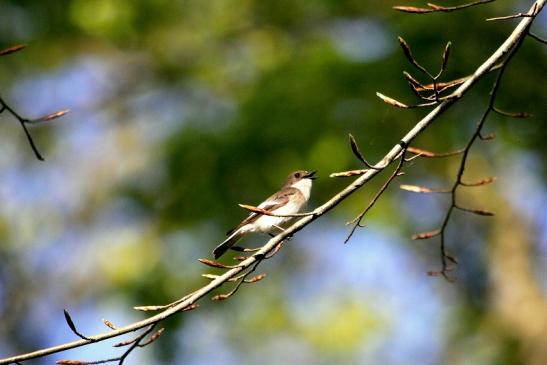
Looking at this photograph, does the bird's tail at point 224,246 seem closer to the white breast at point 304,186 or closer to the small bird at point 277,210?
the small bird at point 277,210

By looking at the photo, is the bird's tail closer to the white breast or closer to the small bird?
the small bird

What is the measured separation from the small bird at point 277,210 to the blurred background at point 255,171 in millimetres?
1357

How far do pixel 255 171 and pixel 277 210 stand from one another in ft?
12.8

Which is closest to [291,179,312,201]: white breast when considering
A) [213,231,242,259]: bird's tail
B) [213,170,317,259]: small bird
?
[213,170,317,259]: small bird

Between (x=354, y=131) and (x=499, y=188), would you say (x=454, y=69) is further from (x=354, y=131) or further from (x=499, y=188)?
(x=499, y=188)

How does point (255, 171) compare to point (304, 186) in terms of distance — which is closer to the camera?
point (304, 186)

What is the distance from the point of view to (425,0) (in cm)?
1004

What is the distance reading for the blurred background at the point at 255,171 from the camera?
960 centimetres

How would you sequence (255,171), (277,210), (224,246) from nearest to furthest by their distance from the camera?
(224,246)
(277,210)
(255,171)

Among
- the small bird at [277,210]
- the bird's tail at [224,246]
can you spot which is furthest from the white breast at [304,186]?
the bird's tail at [224,246]

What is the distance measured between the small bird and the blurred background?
1357 mm

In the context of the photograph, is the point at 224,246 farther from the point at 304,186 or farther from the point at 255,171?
the point at 255,171

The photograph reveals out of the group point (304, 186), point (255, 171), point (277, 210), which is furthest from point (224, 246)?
point (255, 171)

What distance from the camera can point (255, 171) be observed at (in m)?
10.0
